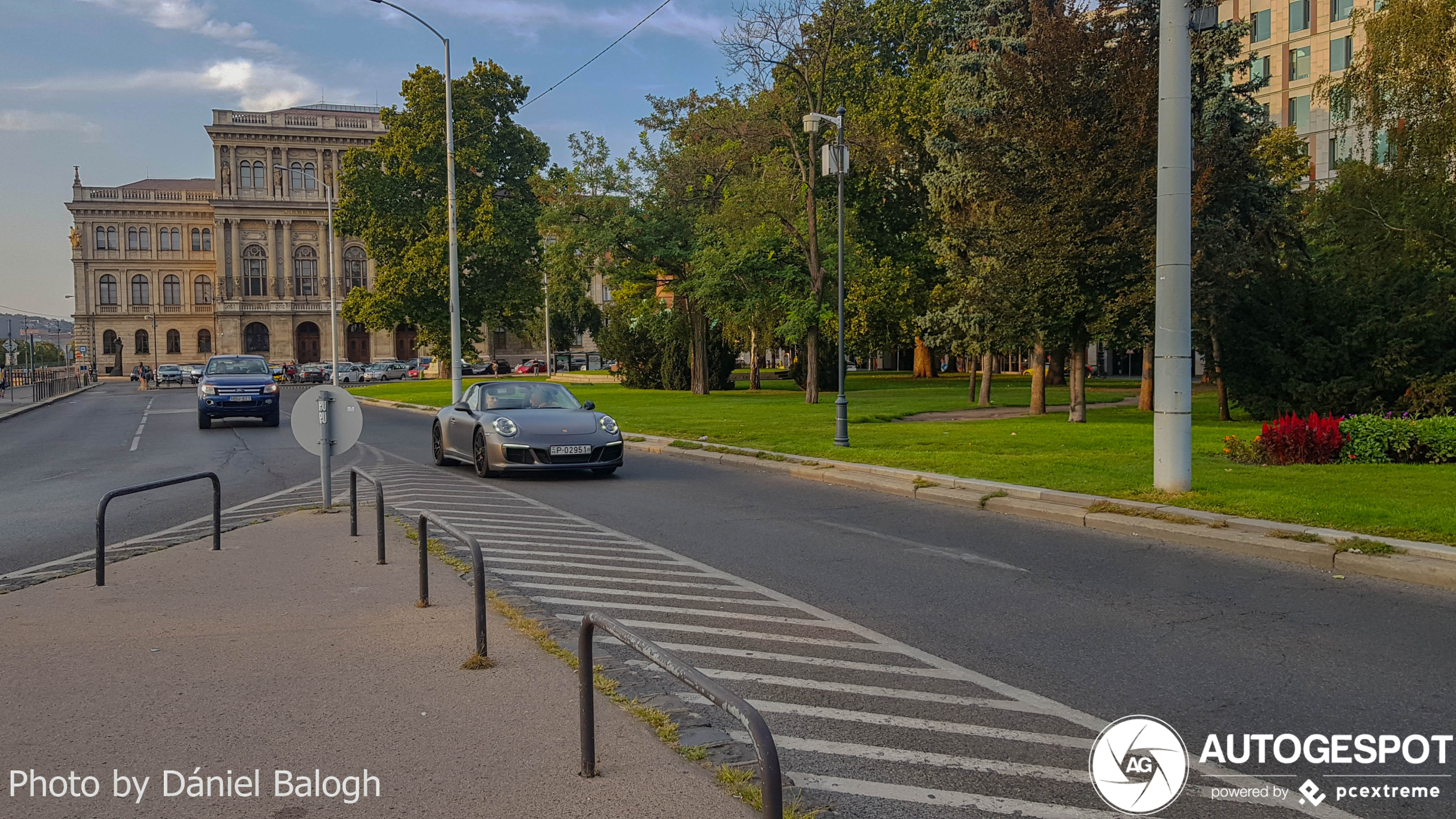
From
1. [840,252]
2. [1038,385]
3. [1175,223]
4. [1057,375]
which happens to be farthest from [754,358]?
[1175,223]

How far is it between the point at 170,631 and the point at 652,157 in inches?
1439

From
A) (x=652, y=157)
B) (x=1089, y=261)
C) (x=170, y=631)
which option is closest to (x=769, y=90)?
(x=652, y=157)

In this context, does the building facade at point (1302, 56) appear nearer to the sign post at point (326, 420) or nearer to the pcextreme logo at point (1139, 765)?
the sign post at point (326, 420)

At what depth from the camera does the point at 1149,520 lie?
10578mm

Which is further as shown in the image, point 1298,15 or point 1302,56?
point 1302,56

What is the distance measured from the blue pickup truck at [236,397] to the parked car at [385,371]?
55.0 m

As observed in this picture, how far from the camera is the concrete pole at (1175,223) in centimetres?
1158

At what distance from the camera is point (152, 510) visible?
503 inches

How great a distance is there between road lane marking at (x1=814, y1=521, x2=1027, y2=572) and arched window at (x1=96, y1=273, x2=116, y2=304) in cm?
11610

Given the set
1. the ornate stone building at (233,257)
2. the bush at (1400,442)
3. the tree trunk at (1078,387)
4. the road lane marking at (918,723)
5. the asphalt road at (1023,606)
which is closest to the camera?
the road lane marking at (918,723)

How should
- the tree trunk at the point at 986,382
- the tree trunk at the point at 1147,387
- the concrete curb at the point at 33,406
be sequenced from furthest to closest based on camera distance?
the concrete curb at the point at 33,406 → the tree trunk at the point at 986,382 → the tree trunk at the point at 1147,387

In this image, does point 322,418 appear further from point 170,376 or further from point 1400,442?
point 170,376

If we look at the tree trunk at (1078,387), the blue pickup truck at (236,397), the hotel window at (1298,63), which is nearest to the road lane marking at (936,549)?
the tree trunk at (1078,387)

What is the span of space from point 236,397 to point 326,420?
734 inches
